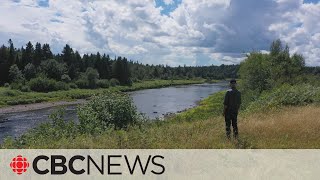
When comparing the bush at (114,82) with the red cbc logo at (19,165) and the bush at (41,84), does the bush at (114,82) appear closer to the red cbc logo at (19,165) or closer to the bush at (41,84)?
the bush at (41,84)

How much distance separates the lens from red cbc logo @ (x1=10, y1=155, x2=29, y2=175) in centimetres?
1348

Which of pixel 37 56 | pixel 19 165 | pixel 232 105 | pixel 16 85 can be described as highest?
pixel 37 56

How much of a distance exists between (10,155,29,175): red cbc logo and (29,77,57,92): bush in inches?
3680

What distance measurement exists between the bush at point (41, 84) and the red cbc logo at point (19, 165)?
93.5 metres

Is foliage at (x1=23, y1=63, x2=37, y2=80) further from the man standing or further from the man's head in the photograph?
the man's head

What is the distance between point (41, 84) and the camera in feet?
347

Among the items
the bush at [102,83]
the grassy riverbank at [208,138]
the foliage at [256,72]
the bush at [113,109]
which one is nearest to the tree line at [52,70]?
the bush at [102,83]

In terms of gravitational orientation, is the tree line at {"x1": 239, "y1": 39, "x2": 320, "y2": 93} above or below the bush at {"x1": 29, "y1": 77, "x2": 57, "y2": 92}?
above

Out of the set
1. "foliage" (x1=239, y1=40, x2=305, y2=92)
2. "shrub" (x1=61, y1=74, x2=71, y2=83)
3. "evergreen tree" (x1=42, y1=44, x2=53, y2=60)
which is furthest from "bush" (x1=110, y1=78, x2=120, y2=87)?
"foliage" (x1=239, y1=40, x2=305, y2=92)

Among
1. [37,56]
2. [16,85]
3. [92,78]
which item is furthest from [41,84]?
[92,78]

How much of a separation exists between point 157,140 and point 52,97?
86.0 meters

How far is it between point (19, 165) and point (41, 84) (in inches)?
3765

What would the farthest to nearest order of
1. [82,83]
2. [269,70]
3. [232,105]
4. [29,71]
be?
[82,83]
[29,71]
[269,70]
[232,105]

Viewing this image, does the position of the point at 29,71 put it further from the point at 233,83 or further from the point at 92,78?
the point at 233,83
